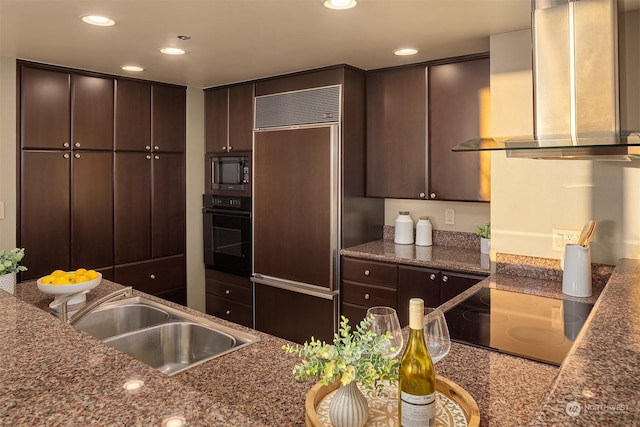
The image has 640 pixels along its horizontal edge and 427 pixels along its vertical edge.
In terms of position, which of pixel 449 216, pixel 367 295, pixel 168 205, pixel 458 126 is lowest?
pixel 367 295

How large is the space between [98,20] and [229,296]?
2.37 metres

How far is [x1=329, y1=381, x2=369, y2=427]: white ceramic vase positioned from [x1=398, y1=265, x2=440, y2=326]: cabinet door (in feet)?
6.35

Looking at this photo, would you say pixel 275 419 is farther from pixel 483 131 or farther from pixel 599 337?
pixel 483 131

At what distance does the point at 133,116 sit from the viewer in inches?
142

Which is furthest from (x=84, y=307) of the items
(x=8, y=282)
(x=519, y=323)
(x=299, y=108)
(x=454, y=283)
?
(x=299, y=108)

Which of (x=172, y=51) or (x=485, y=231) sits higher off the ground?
(x=172, y=51)

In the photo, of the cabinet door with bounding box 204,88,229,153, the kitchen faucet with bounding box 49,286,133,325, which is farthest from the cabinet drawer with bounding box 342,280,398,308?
the kitchen faucet with bounding box 49,286,133,325

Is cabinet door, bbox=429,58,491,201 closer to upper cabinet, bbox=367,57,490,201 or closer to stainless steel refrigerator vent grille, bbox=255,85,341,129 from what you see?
upper cabinet, bbox=367,57,490,201

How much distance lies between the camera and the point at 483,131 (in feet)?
9.41

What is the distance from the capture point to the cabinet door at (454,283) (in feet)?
8.79

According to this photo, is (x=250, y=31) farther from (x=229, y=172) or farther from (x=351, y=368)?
(x=351, y=368)

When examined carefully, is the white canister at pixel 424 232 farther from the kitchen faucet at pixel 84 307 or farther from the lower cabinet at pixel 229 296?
the kitchen faucet at pixel 84 307

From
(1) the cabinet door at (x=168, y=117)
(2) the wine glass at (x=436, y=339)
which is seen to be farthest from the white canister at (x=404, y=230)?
(2) the wine glass at (x=436, y=339)

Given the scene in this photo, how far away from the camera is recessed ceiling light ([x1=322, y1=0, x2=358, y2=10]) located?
2023 mm
